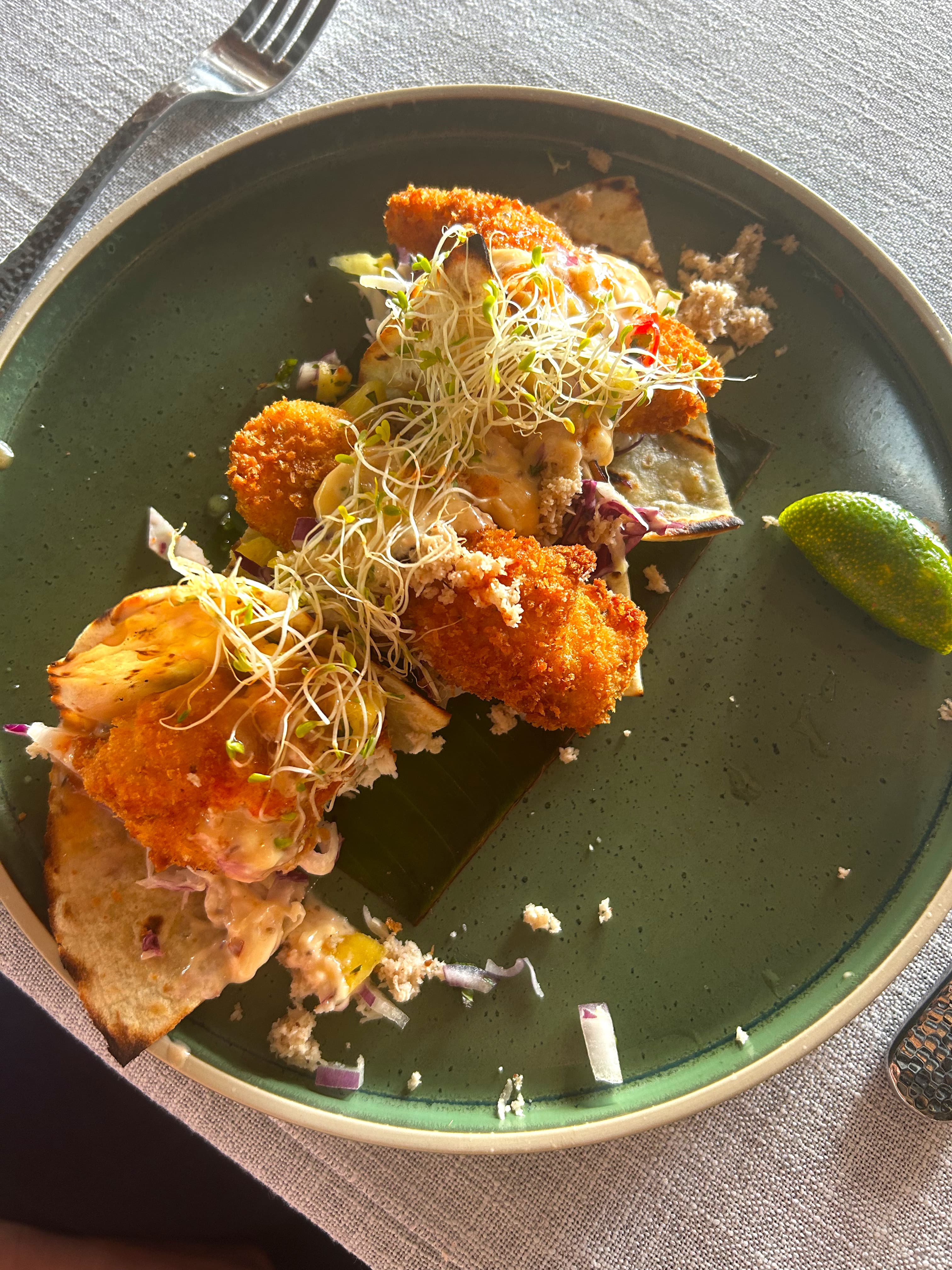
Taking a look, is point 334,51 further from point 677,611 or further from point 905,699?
point 905,699

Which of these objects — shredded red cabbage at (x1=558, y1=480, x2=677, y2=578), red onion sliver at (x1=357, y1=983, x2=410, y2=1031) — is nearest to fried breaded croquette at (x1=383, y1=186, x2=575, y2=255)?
shredded red cabbage at (x1=558, y1=480, x2=677, y2=578)

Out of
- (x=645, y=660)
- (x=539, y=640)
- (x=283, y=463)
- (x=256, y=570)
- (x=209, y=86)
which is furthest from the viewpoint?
(x=209, y=86)

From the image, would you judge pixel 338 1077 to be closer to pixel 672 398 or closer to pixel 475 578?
pixel 475 578

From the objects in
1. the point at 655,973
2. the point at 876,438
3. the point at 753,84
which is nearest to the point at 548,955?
the point at 655,973

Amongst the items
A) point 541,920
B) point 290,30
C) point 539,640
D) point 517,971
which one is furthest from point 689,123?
point 517,971

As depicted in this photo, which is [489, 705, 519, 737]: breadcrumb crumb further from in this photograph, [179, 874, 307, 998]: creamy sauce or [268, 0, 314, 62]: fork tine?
[268, 0, 314, 62]: fork tine

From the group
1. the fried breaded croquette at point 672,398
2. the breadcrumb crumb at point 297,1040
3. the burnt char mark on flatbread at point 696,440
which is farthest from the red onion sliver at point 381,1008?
the burnt char mark on flatbread at point 696,440
